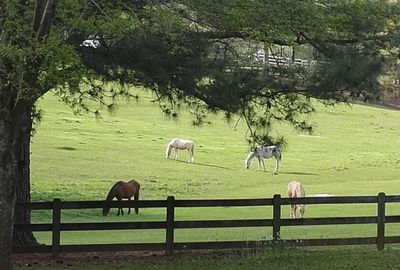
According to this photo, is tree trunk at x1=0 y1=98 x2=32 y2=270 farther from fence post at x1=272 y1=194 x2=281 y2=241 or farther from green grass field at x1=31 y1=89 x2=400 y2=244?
fence post at x1=272 y1=194 x2=281 y2=241

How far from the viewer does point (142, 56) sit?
44.1ft

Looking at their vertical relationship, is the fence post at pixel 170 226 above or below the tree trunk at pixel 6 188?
below

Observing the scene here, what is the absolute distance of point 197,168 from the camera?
148 feet

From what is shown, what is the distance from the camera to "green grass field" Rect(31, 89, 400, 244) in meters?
22.9

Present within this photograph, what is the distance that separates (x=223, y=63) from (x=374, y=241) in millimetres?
4981

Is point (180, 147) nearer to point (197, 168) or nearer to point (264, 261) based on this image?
point (197, 168)

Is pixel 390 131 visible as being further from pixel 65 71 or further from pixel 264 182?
pixel 65 71

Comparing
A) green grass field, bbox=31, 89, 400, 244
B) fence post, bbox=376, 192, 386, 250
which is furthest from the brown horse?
fence post, bbox=376, 192, 386, 250

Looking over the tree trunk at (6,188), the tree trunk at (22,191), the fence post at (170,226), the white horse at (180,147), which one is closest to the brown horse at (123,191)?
the tree trunk at (22,191)

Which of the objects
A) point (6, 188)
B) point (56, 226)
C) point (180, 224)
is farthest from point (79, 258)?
point (6, 188)

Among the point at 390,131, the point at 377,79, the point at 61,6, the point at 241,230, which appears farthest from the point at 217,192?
the point at 390,131

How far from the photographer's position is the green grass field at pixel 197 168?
2289 cm

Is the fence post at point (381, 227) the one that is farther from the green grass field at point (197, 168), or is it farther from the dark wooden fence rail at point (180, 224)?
the green grass field at point (197, 168)

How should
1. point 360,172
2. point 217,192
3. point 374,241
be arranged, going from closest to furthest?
point 374,241 < point 217,192 < point 360,172
